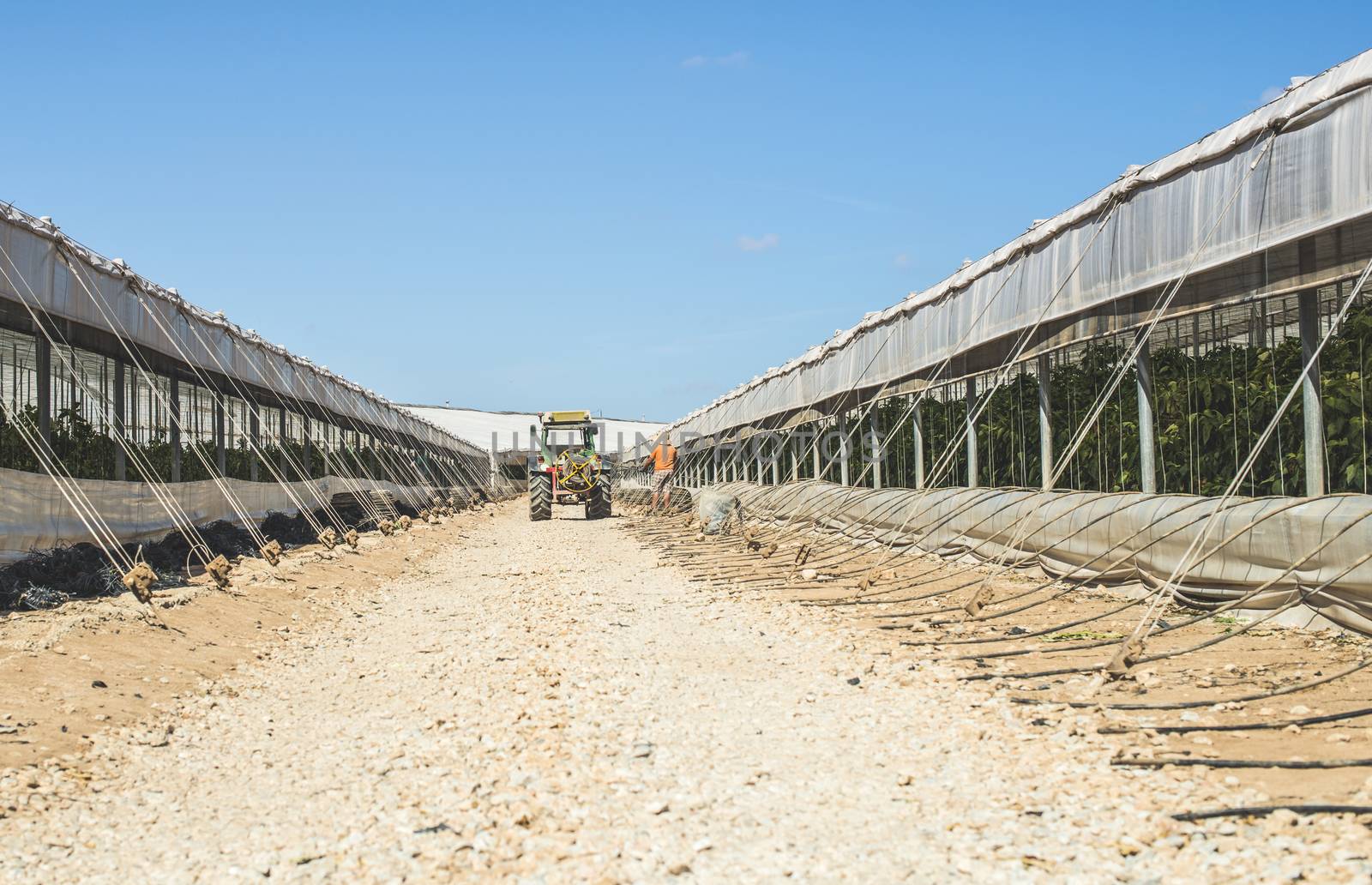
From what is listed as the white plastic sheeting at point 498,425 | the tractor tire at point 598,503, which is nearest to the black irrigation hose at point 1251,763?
the tractor tire at point 598,503

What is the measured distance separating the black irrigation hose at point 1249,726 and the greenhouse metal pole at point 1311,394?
3.38 metres

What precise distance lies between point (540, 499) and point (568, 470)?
1.54 metres

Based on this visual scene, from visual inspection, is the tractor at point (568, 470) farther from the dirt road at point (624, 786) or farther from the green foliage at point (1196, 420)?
the dirt road at point (624, 786)

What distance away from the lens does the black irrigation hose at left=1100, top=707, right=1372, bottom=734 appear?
17.4 feet

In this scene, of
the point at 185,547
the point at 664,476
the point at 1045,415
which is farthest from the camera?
the point at 664,476

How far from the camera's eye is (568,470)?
32.1 metres

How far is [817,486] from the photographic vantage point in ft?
72.3

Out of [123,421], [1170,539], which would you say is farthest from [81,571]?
[1170,539]

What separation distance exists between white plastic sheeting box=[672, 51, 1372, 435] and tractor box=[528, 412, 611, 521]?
52.8 feet

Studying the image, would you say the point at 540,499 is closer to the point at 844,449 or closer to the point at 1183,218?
the point at 844,449

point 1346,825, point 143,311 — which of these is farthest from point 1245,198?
point 143,311

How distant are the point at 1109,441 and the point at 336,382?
19.5 m

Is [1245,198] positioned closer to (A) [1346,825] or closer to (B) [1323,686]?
(B) [1323,686]

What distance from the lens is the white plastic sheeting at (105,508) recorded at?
11.6m
